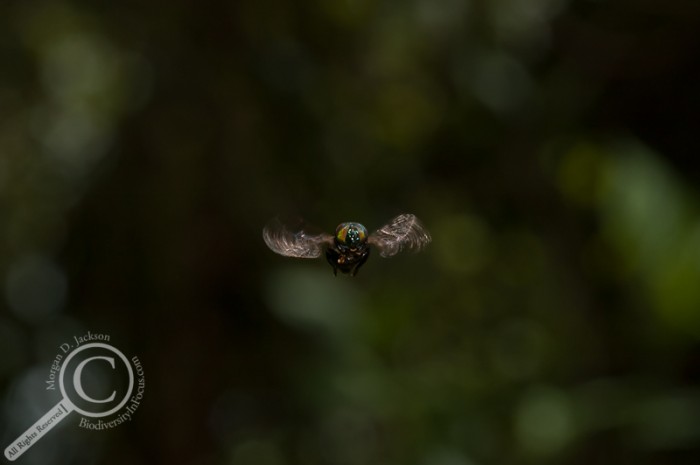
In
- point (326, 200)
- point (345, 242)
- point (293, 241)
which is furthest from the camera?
point (326, 200)

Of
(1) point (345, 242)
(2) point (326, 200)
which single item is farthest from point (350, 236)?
(2) point (326, 200)

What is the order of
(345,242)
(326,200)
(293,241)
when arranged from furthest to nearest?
(326,200) → (293,241) → (345,242)

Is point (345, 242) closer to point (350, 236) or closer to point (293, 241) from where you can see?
point (350, 236)

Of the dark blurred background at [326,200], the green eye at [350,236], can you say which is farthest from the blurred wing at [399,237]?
the dark blurred background at [326,200]

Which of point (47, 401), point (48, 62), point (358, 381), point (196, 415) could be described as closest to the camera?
point (47, 401)

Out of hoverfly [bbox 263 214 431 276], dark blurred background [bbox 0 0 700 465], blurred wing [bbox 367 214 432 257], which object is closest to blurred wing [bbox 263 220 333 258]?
hoverfly [bbox 263 214 431 276]

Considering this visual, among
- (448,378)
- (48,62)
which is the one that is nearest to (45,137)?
(48,62)

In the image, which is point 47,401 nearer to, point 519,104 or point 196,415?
point 196,415
